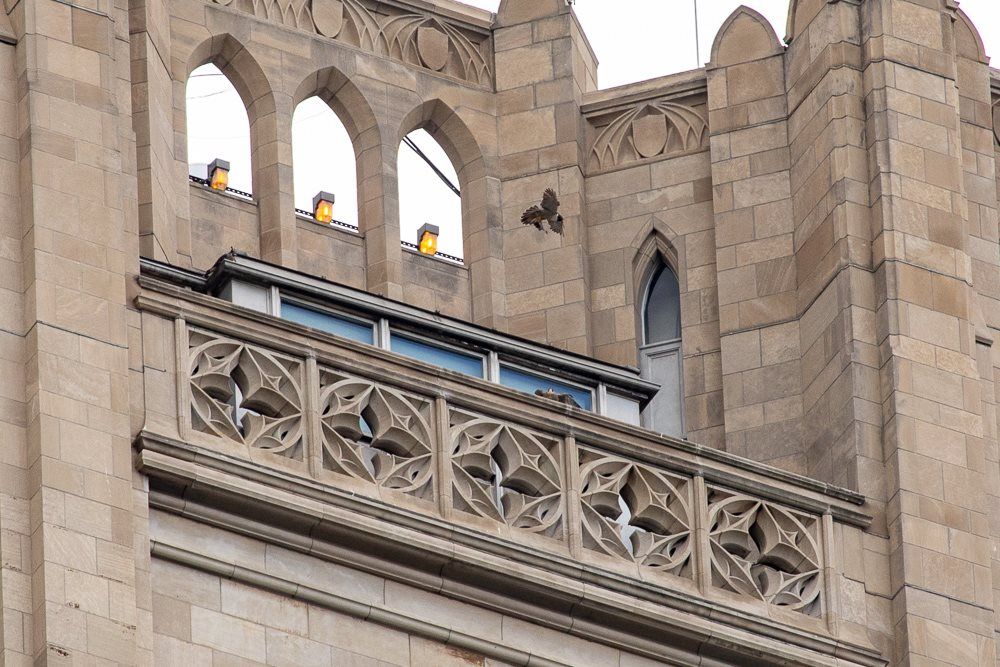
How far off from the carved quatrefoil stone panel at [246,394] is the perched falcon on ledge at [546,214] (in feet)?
21.7

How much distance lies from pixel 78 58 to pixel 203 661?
14.2ft

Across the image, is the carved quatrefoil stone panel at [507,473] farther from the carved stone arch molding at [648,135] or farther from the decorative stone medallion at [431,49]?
the decorative stone medallion at [431,49]

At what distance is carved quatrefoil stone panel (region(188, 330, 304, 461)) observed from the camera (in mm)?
29422

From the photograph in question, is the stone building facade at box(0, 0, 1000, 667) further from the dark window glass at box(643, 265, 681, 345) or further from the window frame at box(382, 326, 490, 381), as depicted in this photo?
the dark window glass at box(643, 265, 681, 345)

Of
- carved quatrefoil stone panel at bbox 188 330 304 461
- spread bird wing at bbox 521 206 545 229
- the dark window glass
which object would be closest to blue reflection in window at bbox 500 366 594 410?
carved quatrefoil stone panel at bbox 188 330 304 461

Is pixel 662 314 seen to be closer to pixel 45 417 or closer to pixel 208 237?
pixel 208 237

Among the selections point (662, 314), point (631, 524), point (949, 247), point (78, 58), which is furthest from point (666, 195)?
point (78, 58)

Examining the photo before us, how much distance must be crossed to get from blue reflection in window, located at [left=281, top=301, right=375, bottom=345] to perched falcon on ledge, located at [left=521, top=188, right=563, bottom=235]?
16.0ft

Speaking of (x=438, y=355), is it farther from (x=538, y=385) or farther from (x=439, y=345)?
(x=538, y=385)

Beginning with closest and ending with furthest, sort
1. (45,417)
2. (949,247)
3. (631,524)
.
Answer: (45,417), (631,524), (949,247)

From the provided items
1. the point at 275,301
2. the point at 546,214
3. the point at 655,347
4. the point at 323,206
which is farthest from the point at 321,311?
the point at 655,347

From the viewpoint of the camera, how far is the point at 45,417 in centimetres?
2800

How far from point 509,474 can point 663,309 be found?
5.92 meters

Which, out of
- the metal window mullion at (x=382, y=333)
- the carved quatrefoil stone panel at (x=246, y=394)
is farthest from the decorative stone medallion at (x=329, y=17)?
the carved quatrefoil stone panel at (x=246, y=394)
